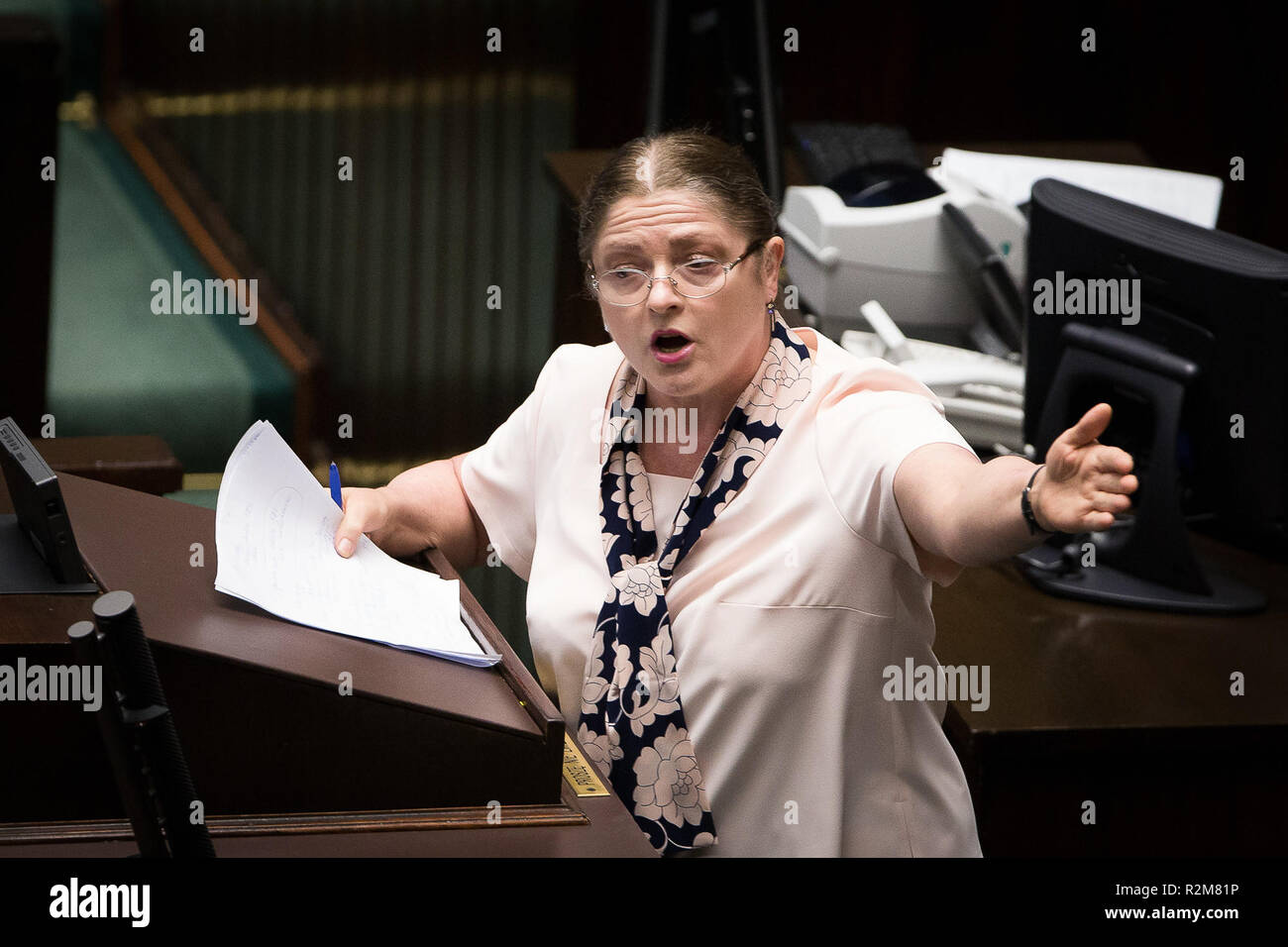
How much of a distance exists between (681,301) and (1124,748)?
0.82 m

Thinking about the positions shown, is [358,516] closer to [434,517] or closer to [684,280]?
[434,517]

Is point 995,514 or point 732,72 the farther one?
point 732,72

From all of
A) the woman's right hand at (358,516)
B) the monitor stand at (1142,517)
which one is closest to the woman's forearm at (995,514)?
the woman's right hand at (358,516)

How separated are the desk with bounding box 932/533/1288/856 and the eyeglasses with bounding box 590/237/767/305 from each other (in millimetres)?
660
